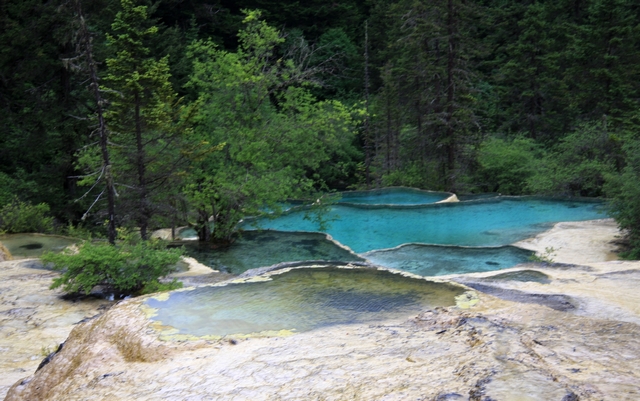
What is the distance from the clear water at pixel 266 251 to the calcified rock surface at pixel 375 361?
25.7ft

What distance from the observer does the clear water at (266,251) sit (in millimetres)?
13016

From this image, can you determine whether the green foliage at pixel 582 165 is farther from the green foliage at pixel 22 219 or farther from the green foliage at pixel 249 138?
the green foliage at pixel 22 219

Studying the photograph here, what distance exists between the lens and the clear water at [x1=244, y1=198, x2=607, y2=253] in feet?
51.4

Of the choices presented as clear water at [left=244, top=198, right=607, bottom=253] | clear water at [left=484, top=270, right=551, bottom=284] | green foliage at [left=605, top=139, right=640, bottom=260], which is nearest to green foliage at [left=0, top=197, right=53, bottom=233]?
clear water at [left=244, top=198, right=607, bottom=253]

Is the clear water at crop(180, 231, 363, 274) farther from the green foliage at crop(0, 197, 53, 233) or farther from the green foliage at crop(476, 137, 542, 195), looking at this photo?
the green foliage at crop(476, 137, 542, 195)

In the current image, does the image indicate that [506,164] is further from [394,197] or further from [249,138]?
[249,138]

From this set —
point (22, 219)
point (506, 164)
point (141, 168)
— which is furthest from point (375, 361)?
point (506, 164)

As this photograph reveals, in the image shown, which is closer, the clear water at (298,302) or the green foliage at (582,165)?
the clear water at (298,302)

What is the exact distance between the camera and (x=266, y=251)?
1412 cm

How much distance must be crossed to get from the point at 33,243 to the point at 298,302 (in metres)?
11.3

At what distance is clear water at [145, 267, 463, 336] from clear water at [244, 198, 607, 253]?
30.4 ft

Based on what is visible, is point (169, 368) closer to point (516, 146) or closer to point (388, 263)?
point (388, 263)

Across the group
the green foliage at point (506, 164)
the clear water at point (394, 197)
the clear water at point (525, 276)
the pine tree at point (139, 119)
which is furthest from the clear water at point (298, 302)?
the green foliage at point (506, 164)

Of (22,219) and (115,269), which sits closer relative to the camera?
(115,269)
